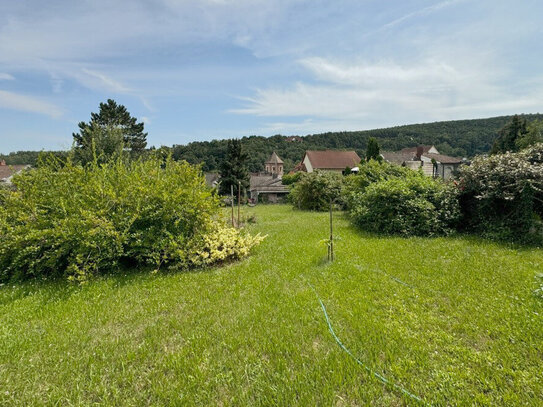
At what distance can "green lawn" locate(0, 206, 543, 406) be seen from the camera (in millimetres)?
2180

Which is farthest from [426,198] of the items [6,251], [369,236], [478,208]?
[6,251]

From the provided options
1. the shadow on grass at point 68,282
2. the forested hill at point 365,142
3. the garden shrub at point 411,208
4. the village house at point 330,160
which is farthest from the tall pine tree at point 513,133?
the shadow on grass at point 68,282

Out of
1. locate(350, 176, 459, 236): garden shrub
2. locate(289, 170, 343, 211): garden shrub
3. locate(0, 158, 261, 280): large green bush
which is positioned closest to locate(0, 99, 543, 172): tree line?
locate(289, 170, 343, 211): garden shrub

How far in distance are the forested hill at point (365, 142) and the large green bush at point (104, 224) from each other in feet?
165

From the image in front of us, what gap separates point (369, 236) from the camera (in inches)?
299

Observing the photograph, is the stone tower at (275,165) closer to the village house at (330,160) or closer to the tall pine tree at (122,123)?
the village house at (330,160)

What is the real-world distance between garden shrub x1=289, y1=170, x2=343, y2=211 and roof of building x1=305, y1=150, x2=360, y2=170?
26867 millimetres

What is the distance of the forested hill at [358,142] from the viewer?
59.4 m

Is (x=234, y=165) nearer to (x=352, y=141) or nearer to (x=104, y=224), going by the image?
(x=104, y=224)

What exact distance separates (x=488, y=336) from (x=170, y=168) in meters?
6.97

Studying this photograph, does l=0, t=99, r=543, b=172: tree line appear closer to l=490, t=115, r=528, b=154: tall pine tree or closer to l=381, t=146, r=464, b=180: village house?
l=490, t=115, r=528, b=154: tall pine tree

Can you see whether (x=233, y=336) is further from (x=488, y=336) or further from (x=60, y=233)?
(x=60, y=233)

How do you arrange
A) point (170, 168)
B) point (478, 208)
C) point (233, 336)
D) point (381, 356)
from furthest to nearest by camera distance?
point (478, 208) < point (170, 168) < point (233, 336) < point (381, 356)

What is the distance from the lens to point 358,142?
74250mm
